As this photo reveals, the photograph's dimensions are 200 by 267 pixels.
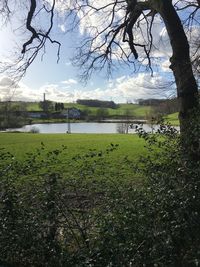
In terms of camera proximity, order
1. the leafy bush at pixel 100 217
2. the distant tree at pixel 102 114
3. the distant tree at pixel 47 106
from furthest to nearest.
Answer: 1. the distant tree at pixel 47 106
2. the distant tree at pixel 102 114
3. the leafy bush at pixel 100 217

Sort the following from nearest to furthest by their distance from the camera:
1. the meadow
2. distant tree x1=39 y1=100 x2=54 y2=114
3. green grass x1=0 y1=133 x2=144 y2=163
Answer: the meadow < green grass x1=0 y1=133 x2=144 y2=163 < distant tree x1=39 y1=100 x2=54 y2=114

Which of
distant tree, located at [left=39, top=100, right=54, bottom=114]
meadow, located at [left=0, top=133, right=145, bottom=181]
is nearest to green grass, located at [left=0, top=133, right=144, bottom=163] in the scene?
meadow, located at [left=0, top=133, right=145, bottom=181]

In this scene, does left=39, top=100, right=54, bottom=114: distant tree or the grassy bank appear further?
left=39, top=100, right=54, bottom=114: distant tree

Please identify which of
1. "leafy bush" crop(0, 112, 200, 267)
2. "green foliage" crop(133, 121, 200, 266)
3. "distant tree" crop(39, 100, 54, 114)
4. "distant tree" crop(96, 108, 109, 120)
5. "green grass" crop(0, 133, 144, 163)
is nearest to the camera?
"green foliage" crop(133, 121, 200, 266)

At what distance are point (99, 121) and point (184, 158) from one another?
103 meters

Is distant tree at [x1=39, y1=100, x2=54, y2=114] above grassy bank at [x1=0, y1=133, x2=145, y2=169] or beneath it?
above

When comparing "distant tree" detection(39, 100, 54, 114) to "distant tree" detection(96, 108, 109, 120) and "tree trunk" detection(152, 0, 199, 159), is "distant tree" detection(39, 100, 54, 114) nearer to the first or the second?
"distant tree" detection(96, 108, 109, 120)

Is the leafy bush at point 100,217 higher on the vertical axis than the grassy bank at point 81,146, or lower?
higher

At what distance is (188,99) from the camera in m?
9.59

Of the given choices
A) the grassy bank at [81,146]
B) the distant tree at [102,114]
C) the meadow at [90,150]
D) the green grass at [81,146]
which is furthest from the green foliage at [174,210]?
the distant tree at [102,114]

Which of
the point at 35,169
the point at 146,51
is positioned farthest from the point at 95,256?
the point at 146,51

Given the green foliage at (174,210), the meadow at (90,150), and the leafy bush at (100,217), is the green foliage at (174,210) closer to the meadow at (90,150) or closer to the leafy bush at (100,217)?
the leafy bush at (100,217)

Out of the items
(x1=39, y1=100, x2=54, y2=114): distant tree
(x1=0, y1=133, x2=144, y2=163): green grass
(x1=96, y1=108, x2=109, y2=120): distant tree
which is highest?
(x1=39, y1=100, x2=54, y2=114): distant tree

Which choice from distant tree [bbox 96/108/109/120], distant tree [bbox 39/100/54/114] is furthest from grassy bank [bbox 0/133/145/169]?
distant tree [bbox 39/100/54/114]
